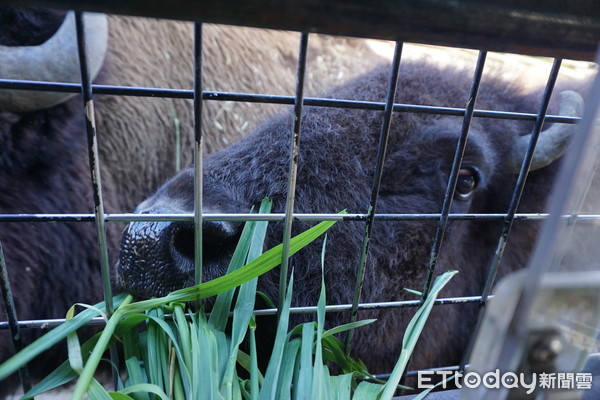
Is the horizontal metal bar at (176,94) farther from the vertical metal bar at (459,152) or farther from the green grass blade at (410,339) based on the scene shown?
the green grass blade at (410,339)

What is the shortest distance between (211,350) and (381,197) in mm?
1015

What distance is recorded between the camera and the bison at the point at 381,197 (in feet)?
4.64

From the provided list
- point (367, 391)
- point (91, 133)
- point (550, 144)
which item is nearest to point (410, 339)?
point (367, 391)

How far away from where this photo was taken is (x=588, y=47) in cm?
81

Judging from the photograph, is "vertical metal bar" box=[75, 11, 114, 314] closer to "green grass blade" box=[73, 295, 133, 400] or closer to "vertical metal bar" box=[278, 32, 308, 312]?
"green grass blade" box=[73, 295, 133, 400]

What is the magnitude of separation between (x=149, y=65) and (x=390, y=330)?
2.76 meters

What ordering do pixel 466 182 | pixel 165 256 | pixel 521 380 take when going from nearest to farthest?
pixel 521 380 < pixel 165 256 < pixel 466 182

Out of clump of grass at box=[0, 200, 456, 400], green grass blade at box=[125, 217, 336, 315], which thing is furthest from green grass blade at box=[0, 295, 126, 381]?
green grass blade at box=[125, 217, 336, 315]

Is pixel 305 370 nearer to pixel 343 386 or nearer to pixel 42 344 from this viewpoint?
pixel 343 386

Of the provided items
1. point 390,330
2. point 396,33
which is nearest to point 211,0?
point 396,33

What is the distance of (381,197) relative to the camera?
1.90 metres

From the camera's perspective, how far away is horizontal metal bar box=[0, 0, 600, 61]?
682 millimetres

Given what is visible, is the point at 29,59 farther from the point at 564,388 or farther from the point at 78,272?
the point at 564,388

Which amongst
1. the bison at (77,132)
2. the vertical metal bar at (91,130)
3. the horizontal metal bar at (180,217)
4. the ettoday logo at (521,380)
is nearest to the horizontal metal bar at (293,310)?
the vertical metal bar at (91,130)
